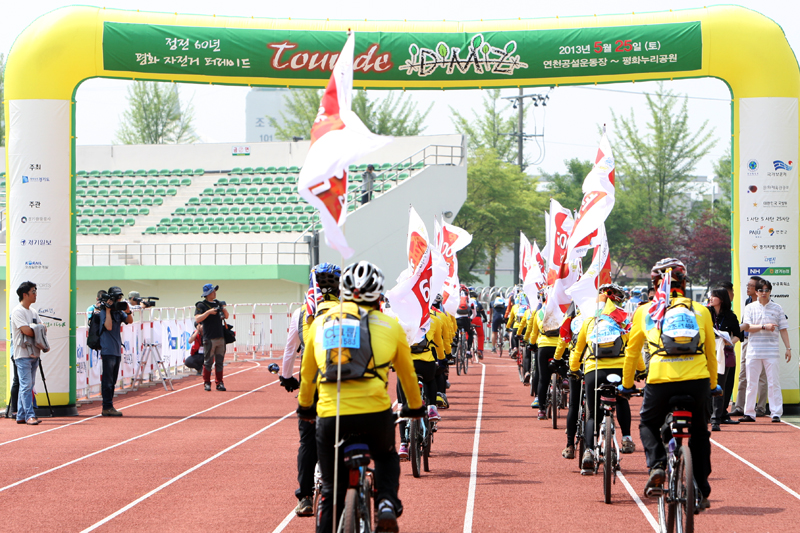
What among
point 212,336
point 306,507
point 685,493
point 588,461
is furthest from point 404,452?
point 212,336

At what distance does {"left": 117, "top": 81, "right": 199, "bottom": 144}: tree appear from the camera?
55688mm

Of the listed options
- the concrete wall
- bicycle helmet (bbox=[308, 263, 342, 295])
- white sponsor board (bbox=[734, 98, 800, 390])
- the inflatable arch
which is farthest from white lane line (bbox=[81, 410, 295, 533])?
the concrete wall

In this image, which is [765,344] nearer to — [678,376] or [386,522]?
[678,376]

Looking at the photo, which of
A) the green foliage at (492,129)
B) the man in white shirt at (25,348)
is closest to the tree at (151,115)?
the green foliage at (492,129)

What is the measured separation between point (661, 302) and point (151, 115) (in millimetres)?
52403

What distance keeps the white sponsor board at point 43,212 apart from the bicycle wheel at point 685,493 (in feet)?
34.7

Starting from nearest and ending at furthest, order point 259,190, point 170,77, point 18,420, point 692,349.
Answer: point 692,349 → point 18,420 → point 170,77 → point 259,190

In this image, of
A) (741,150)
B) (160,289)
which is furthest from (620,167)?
(741,150)

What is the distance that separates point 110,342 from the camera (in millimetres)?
14633

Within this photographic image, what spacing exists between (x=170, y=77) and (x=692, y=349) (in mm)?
10437

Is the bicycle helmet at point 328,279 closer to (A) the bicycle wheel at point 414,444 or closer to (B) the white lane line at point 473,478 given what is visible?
(B) the white lane line at point 473,478

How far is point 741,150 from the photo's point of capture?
14.3 meters

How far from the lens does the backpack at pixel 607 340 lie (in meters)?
9.17

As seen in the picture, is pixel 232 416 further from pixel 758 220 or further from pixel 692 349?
pixel 692 349
